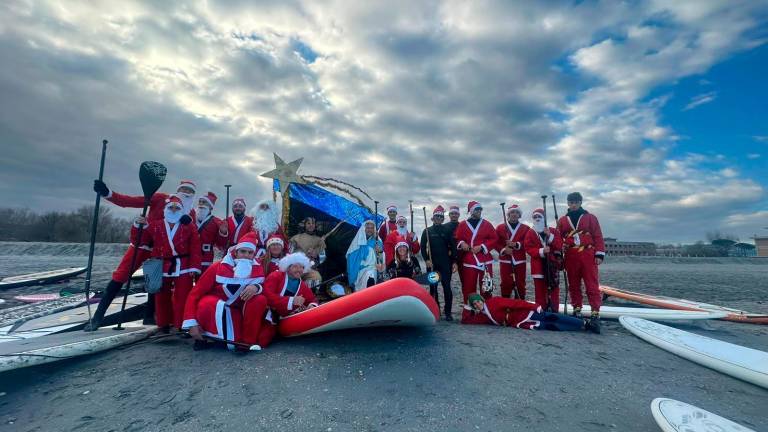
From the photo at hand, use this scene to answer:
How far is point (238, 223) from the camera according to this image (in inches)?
244

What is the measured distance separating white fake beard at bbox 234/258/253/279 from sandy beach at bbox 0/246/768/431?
0.93 meters

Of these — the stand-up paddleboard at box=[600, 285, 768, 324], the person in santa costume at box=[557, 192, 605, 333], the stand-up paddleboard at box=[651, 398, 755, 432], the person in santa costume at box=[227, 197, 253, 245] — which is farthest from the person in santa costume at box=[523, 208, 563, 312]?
the person in santa costume at box=[227, 197, 253, 245]

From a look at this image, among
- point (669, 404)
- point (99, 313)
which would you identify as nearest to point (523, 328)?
point (669, 404)

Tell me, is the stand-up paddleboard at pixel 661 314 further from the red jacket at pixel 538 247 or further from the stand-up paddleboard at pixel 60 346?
the stand-up paddleboard at pixel 60 346

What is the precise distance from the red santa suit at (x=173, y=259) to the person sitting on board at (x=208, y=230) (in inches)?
22.8

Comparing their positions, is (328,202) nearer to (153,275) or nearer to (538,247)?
(153,275)

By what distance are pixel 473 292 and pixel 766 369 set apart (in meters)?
3.65

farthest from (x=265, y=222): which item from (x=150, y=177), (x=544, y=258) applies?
(x=544, y=258)

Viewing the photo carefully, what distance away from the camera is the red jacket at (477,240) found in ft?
20.7

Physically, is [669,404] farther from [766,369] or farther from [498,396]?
[766,369]

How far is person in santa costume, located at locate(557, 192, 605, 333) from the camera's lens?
Result: 5.67m

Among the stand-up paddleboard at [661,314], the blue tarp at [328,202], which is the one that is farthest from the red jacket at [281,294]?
the stand-up paddleboard at [661,314]

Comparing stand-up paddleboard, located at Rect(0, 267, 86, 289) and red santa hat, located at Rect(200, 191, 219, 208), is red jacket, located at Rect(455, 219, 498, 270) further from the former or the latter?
stand-up paddleboard, located at Rect(0, 267, 86, 289)

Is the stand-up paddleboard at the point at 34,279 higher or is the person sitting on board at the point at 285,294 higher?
the person sitting on board at the point at 285,294
